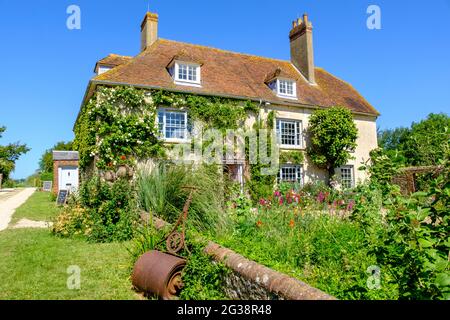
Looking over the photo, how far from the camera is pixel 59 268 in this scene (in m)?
5.83

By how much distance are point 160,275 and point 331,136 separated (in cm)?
1430

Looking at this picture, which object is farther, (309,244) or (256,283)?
(309,244)

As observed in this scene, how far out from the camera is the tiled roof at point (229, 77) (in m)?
15.0

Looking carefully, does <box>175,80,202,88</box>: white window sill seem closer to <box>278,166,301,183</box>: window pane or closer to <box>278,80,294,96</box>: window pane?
<box>278,80,294,96</box>: window pane

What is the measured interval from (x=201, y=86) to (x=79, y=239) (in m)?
9.56

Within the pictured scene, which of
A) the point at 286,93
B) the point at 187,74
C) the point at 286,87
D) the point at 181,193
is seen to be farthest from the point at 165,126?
the point at 181,193

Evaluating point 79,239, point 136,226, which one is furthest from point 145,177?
point 79,239

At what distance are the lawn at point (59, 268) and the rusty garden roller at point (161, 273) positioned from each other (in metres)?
0.26

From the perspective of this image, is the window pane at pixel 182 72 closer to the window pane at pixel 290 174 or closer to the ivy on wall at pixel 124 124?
the ivy on wall at pixel 124 124

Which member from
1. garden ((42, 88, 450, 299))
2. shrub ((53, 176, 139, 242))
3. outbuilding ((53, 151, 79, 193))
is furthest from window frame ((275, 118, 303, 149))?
outbuilding ((53, 151, 79, 193))

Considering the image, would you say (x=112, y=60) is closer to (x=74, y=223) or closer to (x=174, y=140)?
(x=174, y=140)

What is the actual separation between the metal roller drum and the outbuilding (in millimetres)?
19087

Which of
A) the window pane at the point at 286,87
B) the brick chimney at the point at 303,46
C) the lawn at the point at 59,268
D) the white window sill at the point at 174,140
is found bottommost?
the lawn at the point at 59,268

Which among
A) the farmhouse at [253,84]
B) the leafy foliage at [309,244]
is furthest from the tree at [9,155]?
the leafy foliage at [309,244]
